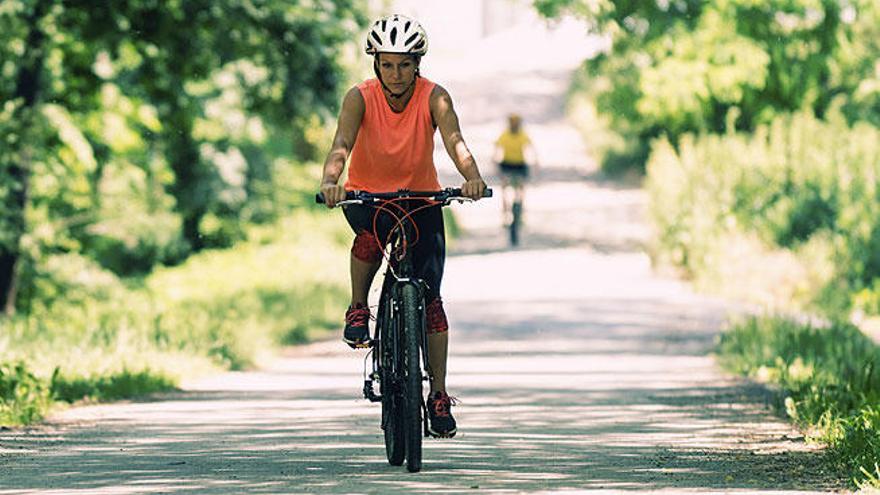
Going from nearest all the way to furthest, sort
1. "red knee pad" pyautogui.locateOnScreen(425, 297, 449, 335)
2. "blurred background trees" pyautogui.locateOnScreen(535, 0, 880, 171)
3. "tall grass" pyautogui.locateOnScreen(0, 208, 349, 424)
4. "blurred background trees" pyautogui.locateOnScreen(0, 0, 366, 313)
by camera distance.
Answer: "red knee pad" pyautogui.locateOnScreen(425, 297, 449, 335)
"tall grass" pyautogui.locateOnScreen(0, 208, 349, 424)
"blurred background trees" pyautogui.locateOnScreen(0, 0, 366, 313)
"blurred background trees" pyautogui.locateOnScreen(535, 0, 880, 171)

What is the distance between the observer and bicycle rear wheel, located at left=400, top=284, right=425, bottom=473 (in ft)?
27.1

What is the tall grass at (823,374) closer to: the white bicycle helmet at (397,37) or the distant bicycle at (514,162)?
the white bicycle helmet at (397,37)

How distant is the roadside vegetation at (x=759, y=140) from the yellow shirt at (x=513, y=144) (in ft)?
4.26

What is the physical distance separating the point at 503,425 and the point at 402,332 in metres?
2.24

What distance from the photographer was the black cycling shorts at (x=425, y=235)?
28.4 ft

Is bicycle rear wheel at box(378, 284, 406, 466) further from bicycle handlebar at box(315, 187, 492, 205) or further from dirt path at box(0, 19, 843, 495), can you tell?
bicycle handlebar at box(315, 187, 492, 205)

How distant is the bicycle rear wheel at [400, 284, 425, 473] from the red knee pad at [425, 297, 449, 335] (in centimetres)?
26

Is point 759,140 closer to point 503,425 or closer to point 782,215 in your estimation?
point 782,215

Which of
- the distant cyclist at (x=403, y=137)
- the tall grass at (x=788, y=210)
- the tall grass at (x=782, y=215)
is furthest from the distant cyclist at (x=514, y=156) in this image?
the distant cyclist at (x=403, y=137)

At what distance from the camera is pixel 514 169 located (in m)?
29.2

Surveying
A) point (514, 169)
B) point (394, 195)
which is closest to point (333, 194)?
point (394, 195)

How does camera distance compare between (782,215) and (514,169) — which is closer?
(782,215)

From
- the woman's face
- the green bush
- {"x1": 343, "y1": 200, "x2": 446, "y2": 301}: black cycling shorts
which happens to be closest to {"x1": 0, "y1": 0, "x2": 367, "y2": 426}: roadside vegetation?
the green bush

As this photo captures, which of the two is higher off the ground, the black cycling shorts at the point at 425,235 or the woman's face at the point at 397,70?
the woman's face at the point at 397,70
